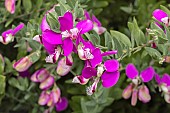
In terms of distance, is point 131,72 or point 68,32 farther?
point 131,72

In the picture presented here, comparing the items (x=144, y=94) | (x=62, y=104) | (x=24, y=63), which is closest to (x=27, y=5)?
(x=24, y=63)

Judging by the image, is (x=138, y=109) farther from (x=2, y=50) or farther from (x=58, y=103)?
(x=2, y=50)

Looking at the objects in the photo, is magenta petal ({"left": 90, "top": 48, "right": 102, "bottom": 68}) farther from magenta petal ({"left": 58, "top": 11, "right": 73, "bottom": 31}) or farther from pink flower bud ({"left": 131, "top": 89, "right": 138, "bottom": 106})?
pink flower bud ({"left": 131, "top": 89, "right": 138, "bottom": 106})

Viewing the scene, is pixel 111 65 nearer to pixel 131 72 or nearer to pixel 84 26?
pixel 84 26

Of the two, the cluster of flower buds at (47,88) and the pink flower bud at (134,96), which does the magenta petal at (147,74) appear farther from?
the cluster of flower buds at (47,88)

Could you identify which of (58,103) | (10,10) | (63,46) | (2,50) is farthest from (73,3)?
(2,50)

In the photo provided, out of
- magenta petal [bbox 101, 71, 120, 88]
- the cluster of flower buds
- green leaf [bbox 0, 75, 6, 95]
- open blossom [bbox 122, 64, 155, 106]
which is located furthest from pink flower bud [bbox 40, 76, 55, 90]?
magenta petal [bbox 101, 71, 120, 88]

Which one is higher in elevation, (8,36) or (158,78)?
(8,36)
